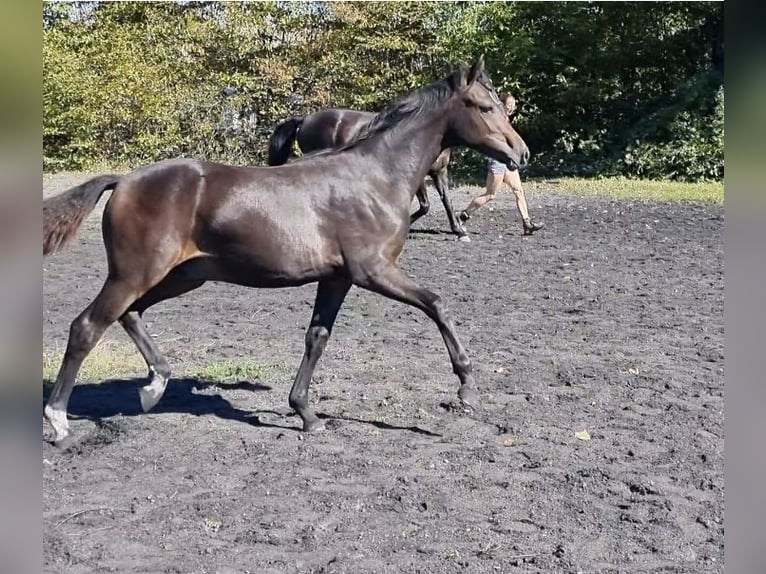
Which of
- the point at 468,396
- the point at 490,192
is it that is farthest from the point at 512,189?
the point at 468,396

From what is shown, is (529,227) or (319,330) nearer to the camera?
(319,330)

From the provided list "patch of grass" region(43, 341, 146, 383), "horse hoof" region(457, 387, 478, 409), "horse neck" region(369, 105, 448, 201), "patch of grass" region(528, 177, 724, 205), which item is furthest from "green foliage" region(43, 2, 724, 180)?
"horse hoof" region(457, 387, 478, 409)

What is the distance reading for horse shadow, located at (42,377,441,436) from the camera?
227 inches

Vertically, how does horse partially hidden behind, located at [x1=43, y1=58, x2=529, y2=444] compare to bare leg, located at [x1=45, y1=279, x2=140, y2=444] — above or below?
above

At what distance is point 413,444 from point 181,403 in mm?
1747

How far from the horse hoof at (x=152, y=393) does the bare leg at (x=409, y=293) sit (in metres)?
1.48

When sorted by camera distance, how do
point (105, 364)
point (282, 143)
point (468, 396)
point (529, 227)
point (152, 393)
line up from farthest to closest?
point (529, 227)
point (282, 143)
point (105, 364)
point (152, 393)
point (468, 396)

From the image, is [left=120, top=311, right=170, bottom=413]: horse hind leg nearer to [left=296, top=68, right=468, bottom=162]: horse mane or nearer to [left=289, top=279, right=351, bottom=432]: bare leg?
[left=289, top=279, right=351, bottom=432]: bare leg

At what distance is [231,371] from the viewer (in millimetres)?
6871

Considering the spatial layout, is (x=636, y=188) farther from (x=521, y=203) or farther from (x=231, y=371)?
(x=231, y=371)

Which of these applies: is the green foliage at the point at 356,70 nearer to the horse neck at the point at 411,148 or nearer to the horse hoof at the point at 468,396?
the horse neck at the point at 411,148

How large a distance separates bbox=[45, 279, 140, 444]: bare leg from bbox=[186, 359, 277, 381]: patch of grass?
1.62m

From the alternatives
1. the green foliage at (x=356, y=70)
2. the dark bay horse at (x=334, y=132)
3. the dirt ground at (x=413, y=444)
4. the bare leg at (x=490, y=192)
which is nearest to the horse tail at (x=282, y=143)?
the dark bay horse at (x=334, y=132)

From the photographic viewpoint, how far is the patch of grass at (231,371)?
22.1 ft
